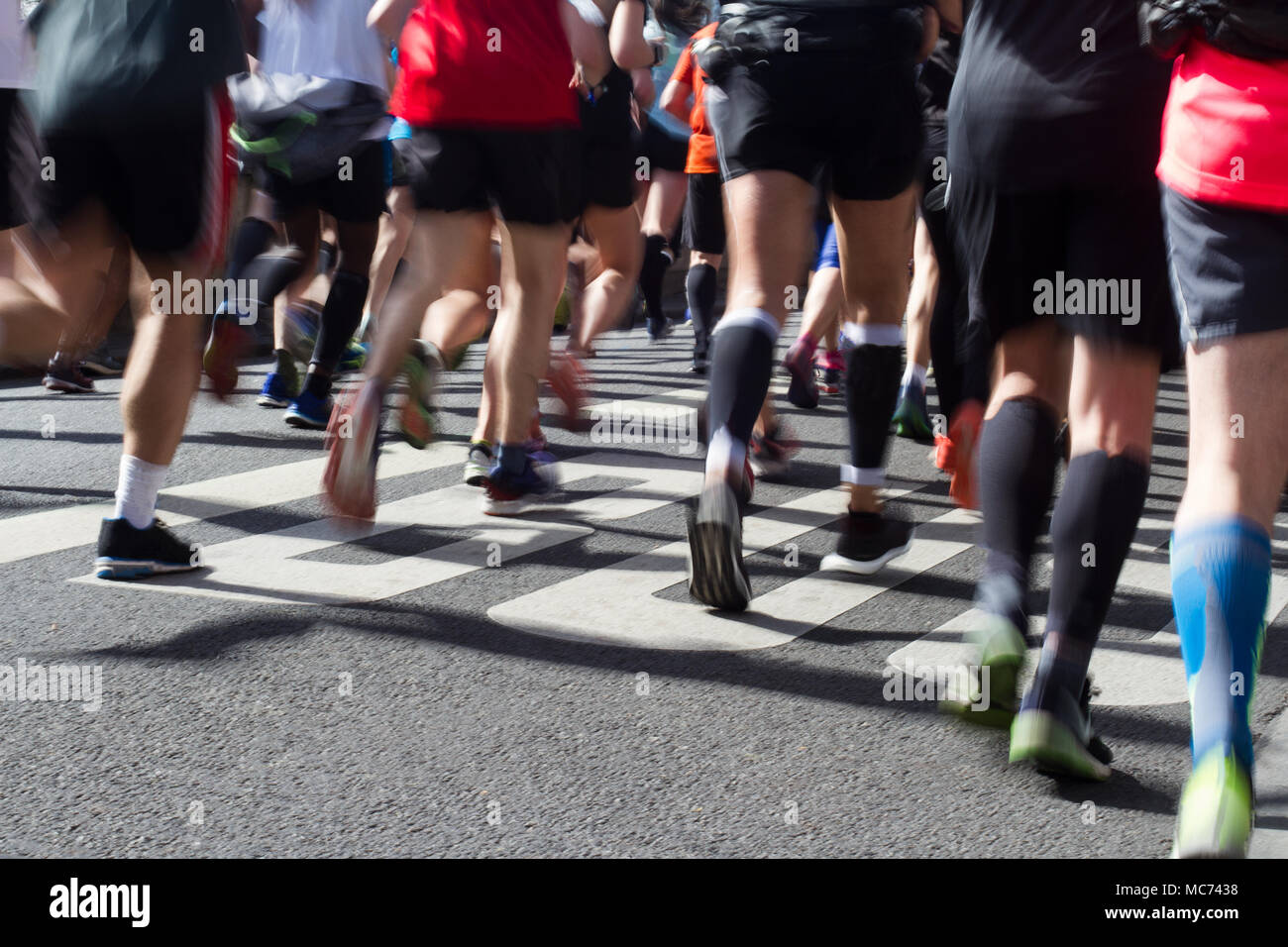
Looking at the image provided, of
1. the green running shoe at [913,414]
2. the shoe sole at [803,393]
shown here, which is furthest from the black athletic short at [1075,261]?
the shoe sole at [803,393]

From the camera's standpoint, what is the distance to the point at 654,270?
32.1ft

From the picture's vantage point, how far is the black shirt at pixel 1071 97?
2.53 metres

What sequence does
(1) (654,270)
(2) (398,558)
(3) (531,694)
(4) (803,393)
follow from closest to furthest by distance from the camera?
(3) (531,694), (2) (398,558), (4) (803,393), (1) (654,270)

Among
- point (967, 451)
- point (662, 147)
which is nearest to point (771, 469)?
point (967, 451)

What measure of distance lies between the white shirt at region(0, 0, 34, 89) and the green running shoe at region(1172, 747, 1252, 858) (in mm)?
3412

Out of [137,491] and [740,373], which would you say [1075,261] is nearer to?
[740,373]

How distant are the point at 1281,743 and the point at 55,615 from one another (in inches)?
101

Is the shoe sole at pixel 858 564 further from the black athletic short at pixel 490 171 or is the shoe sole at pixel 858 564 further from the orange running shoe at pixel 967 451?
the black athletic short at pixel 490 171

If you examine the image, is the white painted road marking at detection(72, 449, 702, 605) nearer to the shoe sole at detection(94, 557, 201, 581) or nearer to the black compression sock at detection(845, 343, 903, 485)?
the shoe sole at detection(94, 557, 201, 581)

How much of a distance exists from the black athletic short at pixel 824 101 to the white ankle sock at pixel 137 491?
156cm

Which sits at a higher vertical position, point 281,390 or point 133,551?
point 281,390

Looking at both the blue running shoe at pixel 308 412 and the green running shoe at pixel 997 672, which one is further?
the blue running shoe at pixel 308 412

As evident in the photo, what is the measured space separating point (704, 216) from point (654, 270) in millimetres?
2784

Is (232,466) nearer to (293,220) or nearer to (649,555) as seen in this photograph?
(293,220)
